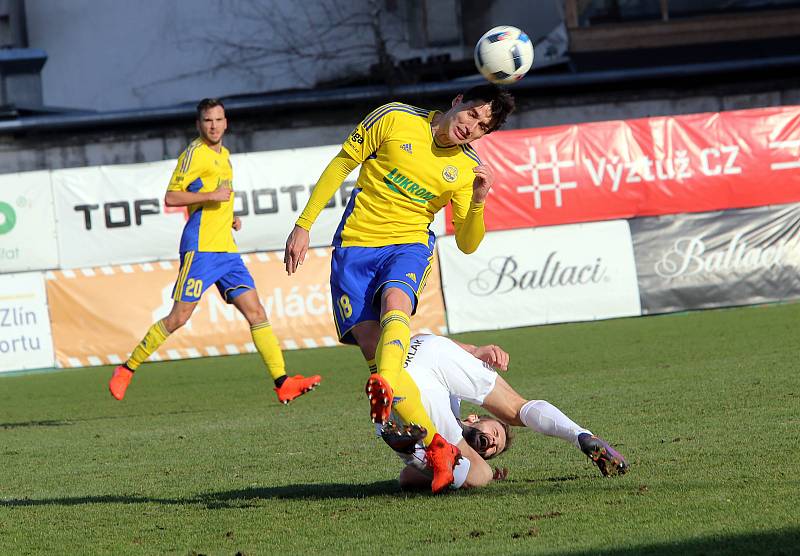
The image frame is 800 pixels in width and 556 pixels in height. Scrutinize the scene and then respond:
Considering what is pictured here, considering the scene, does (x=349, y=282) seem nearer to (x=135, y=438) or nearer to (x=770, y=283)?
(x=135, y=438)

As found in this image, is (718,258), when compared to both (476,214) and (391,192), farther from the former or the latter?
(391,192)

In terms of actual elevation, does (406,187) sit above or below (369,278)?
above

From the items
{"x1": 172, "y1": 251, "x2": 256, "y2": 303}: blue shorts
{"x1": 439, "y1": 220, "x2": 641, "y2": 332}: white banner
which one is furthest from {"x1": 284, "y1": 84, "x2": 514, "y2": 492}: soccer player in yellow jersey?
{"x1": 439, "y1": 220, "x2": 641, "y2": 332}: white banner

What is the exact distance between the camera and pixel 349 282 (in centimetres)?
624

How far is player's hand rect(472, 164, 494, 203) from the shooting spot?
6.21 m

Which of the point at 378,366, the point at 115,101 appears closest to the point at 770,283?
the point at 378,366

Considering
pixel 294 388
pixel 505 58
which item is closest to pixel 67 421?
pixel 294 388

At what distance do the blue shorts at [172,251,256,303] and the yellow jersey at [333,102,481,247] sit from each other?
3.65 metres

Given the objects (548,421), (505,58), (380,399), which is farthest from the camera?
(505,58)

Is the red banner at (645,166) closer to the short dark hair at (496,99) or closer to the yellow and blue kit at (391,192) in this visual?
the yellow and blue kit at (391,192)

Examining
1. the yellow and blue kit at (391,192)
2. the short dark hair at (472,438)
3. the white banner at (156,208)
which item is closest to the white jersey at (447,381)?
the short dark hair at (472,438)

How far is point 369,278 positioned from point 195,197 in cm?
405

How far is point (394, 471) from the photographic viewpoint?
6.39 metres

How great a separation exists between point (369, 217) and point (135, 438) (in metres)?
2.93
